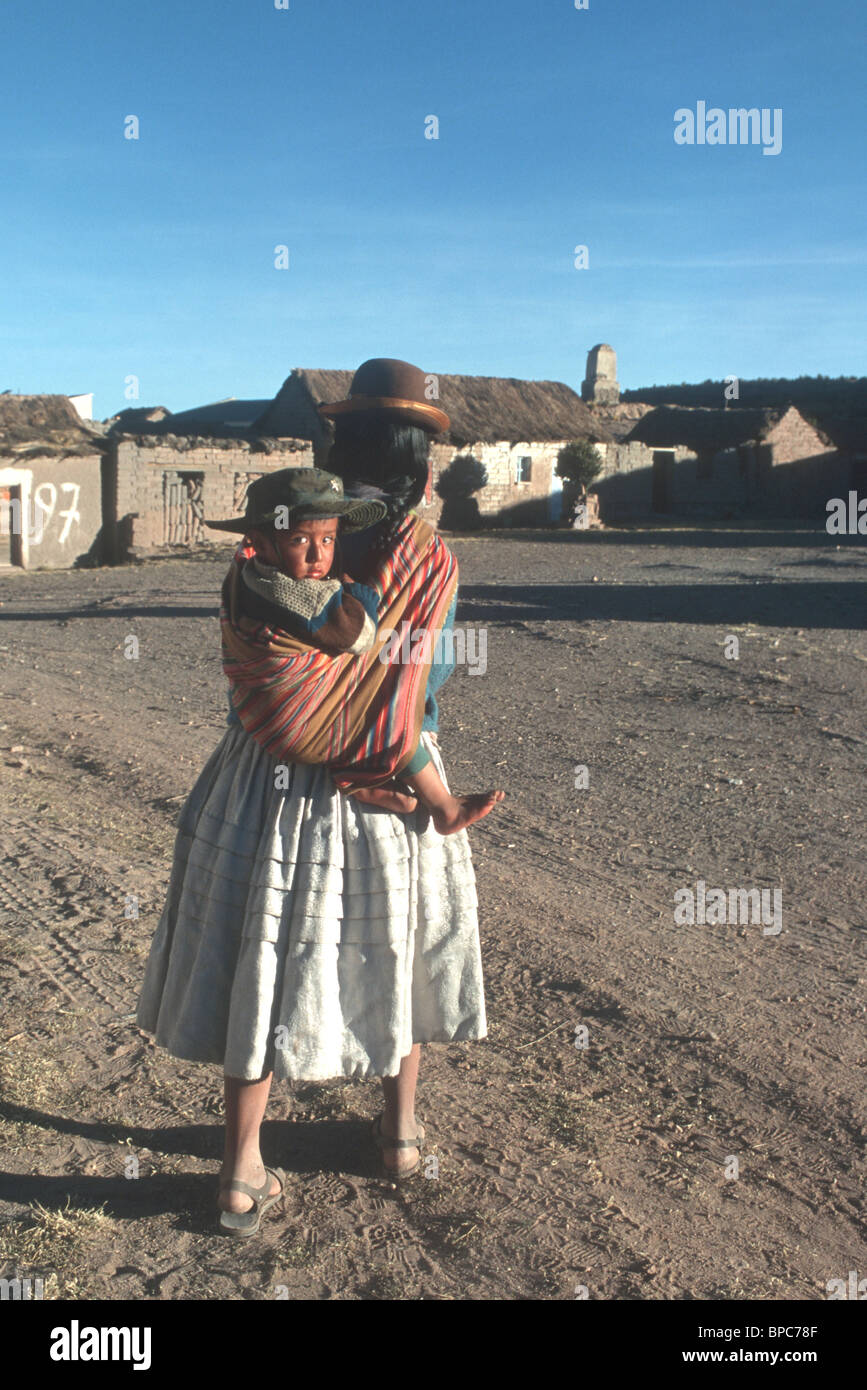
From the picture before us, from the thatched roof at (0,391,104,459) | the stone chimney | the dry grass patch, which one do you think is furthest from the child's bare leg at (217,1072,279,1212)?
the stone chimney

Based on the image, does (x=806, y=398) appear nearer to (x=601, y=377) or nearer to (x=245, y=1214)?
(x=601, y=377)

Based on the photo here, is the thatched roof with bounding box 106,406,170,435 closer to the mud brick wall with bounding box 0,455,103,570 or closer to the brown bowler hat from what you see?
the mud brick wall with bounding box 0,455,103,570

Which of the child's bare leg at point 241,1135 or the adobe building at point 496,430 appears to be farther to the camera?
the adobe building at point 496,430

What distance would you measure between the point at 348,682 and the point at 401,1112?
108cm

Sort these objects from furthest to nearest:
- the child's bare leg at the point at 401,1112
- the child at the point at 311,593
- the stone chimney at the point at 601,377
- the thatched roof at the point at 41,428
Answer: the stone chimney at the point at 601,377
the thatched roof at the point at 41,428
the child's bare leg at the point at 401,1112
the child at the point at 311,593

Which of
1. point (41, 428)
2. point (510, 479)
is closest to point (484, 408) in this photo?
point (510, 479)

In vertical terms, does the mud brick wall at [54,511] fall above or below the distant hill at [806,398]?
below

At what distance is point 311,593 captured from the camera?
222 cm

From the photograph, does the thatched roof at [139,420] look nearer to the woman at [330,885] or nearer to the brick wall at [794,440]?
the brick wall at [794,440]

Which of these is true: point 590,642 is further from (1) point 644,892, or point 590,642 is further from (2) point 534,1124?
(2) point 534,1124

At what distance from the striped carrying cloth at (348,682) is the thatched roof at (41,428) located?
64.6 ft

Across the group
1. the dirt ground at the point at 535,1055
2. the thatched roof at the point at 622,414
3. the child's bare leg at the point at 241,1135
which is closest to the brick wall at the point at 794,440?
the thatched roof at the point at 622,414

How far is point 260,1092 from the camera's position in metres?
2.45

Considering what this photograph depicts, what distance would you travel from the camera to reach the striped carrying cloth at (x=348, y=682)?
2264 mm
